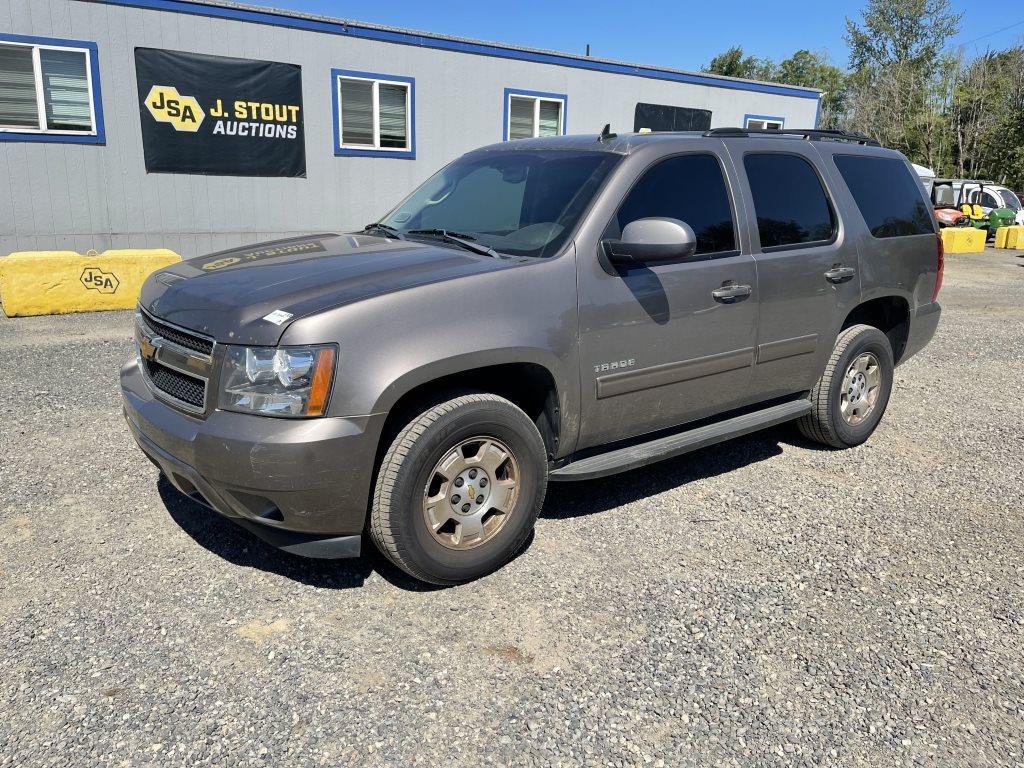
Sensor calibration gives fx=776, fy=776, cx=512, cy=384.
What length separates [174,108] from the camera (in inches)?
443

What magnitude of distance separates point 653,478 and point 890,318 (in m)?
2.16

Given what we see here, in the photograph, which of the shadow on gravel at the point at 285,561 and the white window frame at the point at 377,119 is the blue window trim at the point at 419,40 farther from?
the shadow on gravel at the point at 285,561

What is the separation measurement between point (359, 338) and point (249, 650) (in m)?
1.22

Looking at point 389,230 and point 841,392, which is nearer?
point 389,230

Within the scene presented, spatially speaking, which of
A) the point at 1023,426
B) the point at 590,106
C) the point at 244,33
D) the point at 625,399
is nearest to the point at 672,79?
the point at 590,106

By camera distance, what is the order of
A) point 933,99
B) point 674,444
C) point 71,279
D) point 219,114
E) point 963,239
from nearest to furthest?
point 674,444 < point 71,279 < point 219,114 < point 963,239 < point 933,99

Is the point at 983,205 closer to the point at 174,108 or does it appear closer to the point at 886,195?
the point at 886,195

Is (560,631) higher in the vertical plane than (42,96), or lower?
lower

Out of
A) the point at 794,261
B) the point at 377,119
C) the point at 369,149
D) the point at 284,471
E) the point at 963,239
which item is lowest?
the point at 284,471

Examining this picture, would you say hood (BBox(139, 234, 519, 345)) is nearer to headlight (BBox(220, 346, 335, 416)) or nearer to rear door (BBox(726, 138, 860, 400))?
headlight (BBox(220, 346, 335, 416))

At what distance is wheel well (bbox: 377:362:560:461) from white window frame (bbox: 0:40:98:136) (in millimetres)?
9814

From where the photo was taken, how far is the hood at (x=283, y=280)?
2.92m

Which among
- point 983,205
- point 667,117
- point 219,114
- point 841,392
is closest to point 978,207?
point 983,205

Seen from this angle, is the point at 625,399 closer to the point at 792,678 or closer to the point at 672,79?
the point at 792,678
